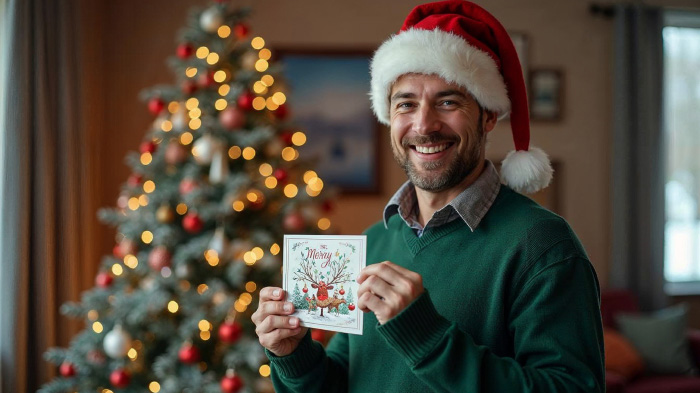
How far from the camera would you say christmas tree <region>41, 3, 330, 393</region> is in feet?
8.65

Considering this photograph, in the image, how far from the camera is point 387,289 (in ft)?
3.29

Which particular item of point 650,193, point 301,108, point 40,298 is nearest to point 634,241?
point 650,193

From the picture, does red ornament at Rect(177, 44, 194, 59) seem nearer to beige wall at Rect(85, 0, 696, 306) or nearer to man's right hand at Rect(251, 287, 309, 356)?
beige wall at Rect(85, 0, 696, 306)

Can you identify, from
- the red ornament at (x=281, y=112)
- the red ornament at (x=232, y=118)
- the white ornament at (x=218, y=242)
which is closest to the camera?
the white ornament at (x=218, y=242)

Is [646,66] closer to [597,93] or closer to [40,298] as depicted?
[597,93]

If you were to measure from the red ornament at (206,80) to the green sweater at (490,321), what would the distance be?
1.87 m

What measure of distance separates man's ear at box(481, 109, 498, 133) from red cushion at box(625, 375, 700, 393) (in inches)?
107

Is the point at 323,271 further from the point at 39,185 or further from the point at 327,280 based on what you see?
the point at 39,185

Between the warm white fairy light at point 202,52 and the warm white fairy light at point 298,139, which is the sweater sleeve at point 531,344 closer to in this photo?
the warm white fairy light at point 298,139

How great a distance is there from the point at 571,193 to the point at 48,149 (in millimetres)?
3472

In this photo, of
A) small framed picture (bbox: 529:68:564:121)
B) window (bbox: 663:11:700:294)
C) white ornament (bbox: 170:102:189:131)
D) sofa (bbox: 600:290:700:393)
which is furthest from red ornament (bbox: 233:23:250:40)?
window (bbox: 663:11:700:294)

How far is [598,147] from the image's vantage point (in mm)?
4387

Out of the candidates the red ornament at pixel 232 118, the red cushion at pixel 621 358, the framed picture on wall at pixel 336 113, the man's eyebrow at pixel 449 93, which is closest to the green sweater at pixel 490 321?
the man's eyebrow at pixel 449 93

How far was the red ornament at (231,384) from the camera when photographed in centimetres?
254
